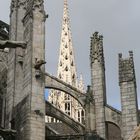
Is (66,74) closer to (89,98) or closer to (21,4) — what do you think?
(89,98)

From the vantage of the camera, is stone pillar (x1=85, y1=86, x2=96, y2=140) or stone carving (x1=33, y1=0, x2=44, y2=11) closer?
stone carving (x1=33, y1=0, x2=44, y2=11)

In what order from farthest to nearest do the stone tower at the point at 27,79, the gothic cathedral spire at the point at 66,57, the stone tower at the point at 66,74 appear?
the gothic cathedral spire at the point at 66,57, the stone tower at the point at 66,74, the stone tower at the point at 27,79

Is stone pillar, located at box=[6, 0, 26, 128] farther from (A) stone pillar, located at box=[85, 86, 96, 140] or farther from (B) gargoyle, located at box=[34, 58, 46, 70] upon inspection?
(A) stone pillar, located at box=[85, 86, 96, 140]

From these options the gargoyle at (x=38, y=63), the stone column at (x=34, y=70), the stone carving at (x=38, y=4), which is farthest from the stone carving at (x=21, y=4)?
the gargoyle at (x=38, y=63)

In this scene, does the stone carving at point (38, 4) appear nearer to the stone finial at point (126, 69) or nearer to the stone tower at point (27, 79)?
the stone tower at point (27, 79)

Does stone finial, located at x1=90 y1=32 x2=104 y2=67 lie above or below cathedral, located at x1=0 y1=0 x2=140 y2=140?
above

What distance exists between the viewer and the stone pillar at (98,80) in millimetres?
22938

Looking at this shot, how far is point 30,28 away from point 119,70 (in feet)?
23.1

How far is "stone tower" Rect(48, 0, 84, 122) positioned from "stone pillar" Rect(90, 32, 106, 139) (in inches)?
1176

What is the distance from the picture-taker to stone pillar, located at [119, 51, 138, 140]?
21.8 meters

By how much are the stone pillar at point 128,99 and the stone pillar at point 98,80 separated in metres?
1.13

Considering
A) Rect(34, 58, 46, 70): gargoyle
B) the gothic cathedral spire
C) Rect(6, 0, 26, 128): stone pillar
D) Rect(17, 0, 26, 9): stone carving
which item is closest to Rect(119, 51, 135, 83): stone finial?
Rect(6, 0, 26, 128): stone pillar

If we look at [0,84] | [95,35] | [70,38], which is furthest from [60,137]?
[70,38]

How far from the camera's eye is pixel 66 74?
195 ft
